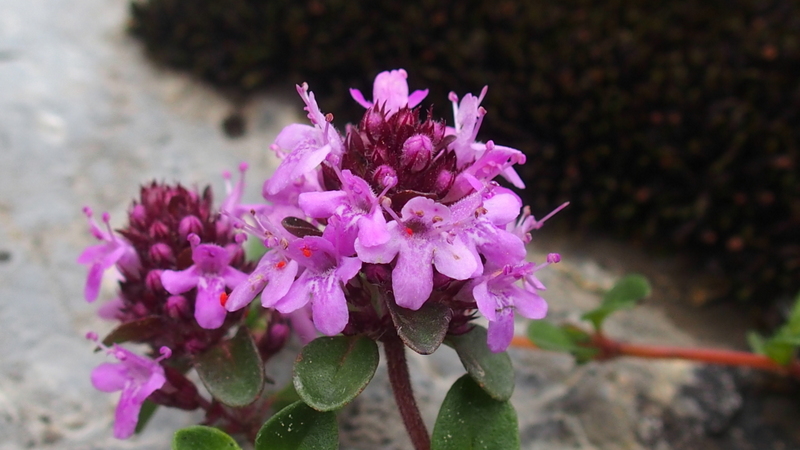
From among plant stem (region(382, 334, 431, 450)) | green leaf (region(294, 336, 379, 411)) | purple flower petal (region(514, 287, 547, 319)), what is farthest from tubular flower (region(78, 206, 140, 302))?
purple flower petal (region(514, 287, 547, 319))

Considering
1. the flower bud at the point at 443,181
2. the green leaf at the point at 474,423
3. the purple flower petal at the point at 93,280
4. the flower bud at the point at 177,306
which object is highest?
the flower bud at the point at 443,181

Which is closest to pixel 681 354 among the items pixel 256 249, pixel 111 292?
pixel 256 249

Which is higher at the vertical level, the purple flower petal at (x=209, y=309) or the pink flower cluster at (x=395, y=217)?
the pink flower cluster at (x=395, y=217)

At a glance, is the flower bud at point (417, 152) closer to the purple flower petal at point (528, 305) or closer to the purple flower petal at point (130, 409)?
the purple flower petal at point (528, 305)

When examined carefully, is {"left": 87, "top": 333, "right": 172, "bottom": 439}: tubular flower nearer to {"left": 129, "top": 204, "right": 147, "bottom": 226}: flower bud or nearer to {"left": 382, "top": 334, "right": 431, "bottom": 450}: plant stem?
{"left": 129, "top": 204, "right": 147, "bottom": 226}: flower bud

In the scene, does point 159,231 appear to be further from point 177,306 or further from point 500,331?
point 500,331

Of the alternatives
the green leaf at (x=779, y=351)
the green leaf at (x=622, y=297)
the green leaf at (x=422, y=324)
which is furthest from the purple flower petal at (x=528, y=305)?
the green leaf at (x=779, y=351)

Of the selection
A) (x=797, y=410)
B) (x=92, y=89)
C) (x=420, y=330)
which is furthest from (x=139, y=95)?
(x=797, y=410)
